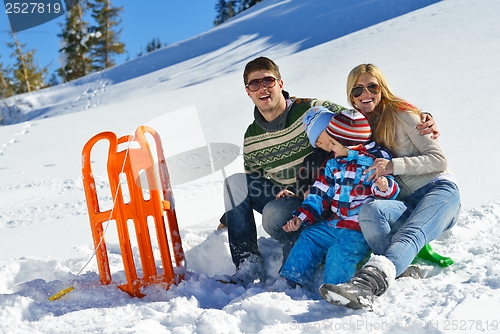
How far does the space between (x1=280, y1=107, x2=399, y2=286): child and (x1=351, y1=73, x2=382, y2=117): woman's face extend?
264 mm

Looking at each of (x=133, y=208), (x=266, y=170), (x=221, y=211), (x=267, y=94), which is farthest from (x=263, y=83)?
(x=221, y=211)

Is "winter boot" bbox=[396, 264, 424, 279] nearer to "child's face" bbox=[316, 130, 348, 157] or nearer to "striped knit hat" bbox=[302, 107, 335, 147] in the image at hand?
"child's face" bbox=[316, 130, 348, 157]

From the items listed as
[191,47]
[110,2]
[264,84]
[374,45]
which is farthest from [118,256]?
[110,2]

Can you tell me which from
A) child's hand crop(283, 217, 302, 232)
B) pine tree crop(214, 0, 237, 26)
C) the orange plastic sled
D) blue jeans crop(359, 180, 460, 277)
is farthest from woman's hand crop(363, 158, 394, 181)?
pine tree crop(214, 0, 237, 26)

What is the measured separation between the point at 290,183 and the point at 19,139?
7.77 m

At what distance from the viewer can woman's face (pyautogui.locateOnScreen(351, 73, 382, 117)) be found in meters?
2.65

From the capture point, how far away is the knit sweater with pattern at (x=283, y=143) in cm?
273

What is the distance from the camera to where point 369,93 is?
105 inches

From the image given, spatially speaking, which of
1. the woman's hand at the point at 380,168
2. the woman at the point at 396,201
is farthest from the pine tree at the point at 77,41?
the woman's hand at the point at 380,168

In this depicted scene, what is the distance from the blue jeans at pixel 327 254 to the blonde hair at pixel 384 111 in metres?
0.57

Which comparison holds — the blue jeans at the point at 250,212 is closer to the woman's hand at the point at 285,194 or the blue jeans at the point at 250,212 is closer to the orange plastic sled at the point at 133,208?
the woman's hand at the point at 285,194

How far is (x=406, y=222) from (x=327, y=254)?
1.41 ft

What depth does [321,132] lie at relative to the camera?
2.48 metres

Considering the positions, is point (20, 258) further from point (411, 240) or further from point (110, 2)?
point (110, 2)
